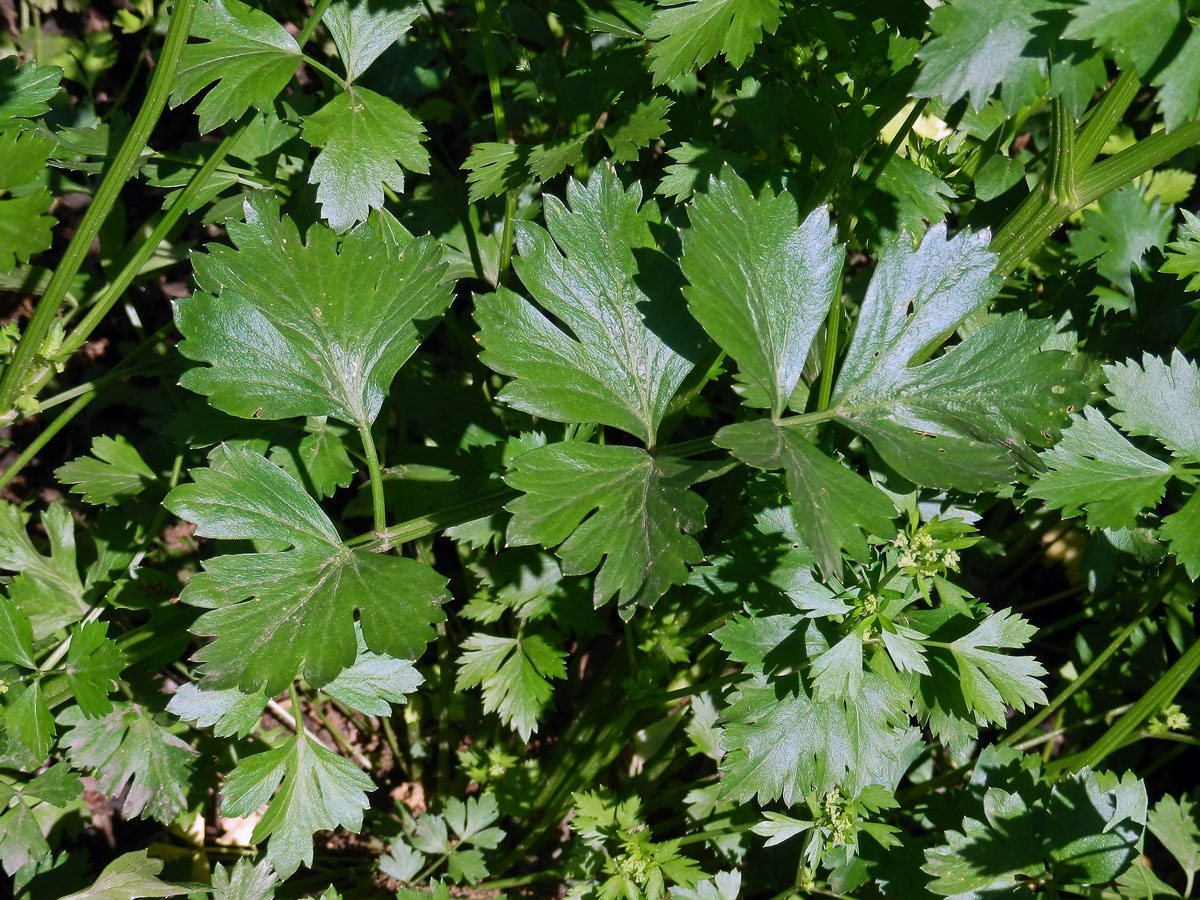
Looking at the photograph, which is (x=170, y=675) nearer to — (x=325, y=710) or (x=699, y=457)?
(x=325, y=710)

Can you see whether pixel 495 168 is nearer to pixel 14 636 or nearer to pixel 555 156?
pixel 555 156

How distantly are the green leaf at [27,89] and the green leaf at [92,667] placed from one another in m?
0.78

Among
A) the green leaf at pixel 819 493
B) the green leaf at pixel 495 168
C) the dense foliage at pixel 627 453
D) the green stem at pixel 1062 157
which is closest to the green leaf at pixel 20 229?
the dense foliage at pixel 627 453

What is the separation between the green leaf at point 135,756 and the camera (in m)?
1.61

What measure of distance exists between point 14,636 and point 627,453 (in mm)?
1005

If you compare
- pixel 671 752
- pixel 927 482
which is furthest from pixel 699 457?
pixel 927 482

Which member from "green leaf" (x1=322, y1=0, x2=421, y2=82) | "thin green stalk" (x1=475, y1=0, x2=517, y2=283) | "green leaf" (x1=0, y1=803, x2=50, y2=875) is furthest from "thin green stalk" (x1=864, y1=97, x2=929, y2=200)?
"green leaf" (x1=0, y1=803, x2=50, y2=875)

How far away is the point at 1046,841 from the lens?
1.56 meters

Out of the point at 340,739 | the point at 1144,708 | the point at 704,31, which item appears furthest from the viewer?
the point at 340,739

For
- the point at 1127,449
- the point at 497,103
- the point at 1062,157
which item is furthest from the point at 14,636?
the point at 1127,449

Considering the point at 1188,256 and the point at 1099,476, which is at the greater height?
the point at 1188,256

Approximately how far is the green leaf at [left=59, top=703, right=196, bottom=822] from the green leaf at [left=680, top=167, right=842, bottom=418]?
123 centimetres

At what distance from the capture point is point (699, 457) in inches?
83.7

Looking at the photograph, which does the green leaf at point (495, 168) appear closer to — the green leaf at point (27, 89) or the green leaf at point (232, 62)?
the green leaf at point (232, 62)
